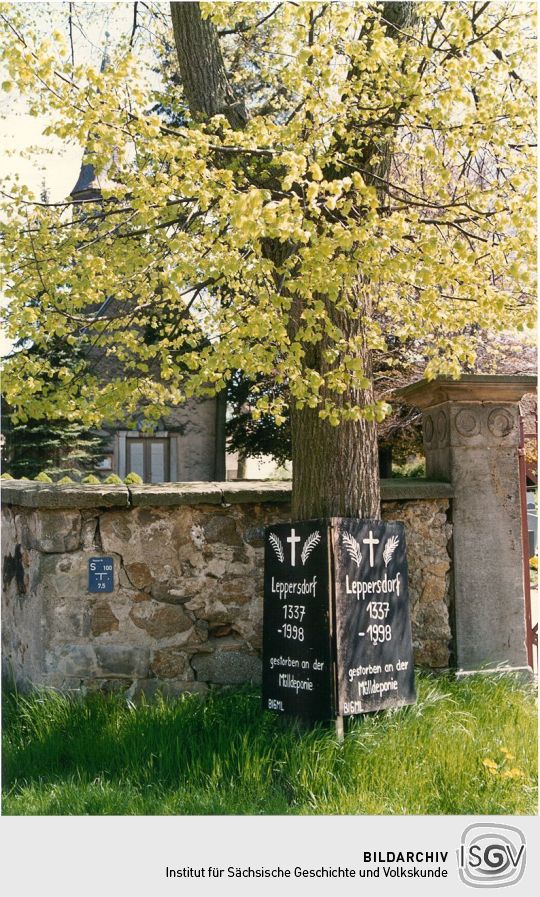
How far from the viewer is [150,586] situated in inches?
239

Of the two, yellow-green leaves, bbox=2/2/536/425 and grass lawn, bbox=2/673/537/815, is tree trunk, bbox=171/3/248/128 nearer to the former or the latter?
yellow-green leaves, bbox=2/2/536/425

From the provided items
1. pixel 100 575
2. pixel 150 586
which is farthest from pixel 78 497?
pixel 150 586

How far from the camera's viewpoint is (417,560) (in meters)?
6.42

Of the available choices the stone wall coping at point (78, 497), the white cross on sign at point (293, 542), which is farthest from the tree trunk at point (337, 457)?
the stone wall coping at point (78, 497)

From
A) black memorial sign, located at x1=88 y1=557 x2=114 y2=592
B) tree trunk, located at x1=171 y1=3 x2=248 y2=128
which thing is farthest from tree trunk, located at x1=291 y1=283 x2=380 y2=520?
tree trunk, located at x1=171 y1=3 x2=248 y2=128

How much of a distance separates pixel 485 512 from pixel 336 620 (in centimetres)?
204

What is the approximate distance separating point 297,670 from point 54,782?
5.08 feet

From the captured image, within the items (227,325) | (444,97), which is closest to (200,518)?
(227,325)

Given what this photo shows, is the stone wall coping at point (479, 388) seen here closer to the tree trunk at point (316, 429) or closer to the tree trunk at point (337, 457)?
the tree trunk at point (316, 429)

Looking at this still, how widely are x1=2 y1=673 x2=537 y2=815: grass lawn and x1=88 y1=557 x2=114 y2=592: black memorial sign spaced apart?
0.74 metres

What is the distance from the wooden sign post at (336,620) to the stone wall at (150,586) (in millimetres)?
708

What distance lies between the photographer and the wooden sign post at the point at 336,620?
4988mm
